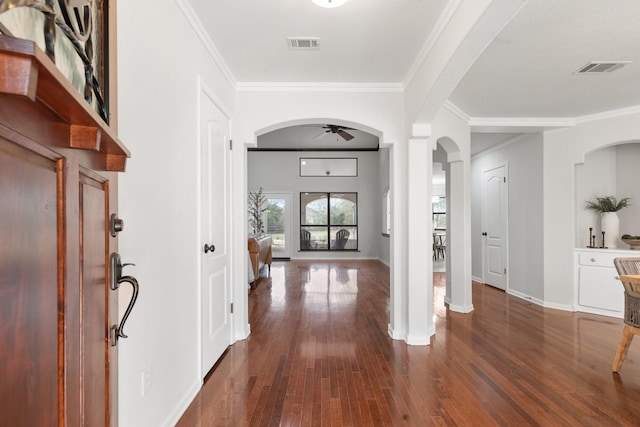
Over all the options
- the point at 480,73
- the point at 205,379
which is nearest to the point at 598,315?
the point at 480,73

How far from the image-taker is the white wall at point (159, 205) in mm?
1562

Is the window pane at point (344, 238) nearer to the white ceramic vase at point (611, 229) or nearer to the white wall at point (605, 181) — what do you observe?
the white wall at point (605, 181)

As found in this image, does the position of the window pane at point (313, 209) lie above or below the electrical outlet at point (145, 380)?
above

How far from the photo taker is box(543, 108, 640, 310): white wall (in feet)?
14.9

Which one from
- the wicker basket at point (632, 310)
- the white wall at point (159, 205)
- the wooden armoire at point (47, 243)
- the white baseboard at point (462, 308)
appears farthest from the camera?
the white baseboard at point (462, 308)

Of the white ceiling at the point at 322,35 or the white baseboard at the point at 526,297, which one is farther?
the white baseboard at the point at 526,297

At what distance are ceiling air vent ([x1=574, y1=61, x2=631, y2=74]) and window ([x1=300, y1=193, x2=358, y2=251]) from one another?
22.9ft

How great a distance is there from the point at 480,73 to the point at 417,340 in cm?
266

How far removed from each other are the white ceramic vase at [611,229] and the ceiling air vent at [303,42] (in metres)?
4.46

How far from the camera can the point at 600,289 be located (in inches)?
173

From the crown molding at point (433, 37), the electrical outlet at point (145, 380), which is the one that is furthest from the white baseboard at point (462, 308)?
the electrical outlet at point (145, 380)

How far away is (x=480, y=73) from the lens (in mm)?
3279

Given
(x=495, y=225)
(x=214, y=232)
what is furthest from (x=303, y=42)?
(x=495, y=225)

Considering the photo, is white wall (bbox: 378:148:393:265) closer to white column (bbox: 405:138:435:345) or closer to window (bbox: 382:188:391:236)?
window (bbox: 382:188:391:236)
